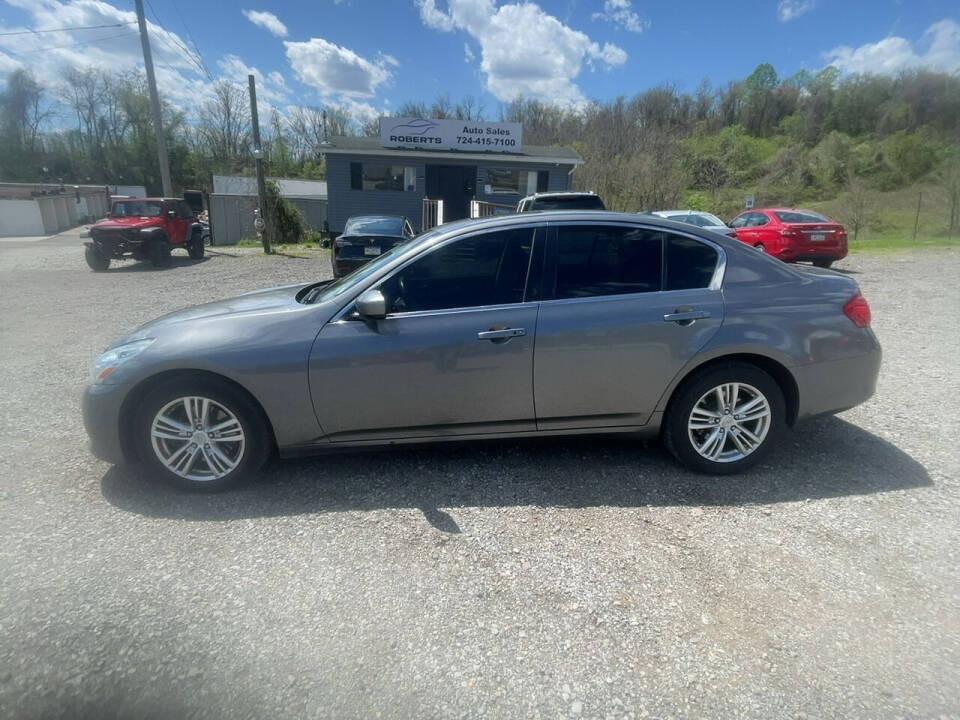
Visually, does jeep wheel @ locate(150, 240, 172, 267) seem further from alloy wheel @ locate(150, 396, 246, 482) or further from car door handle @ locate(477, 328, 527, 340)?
car door handle @ locate(477, 328, 527, 340)

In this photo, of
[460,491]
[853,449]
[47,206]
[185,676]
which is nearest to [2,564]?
[185,676]

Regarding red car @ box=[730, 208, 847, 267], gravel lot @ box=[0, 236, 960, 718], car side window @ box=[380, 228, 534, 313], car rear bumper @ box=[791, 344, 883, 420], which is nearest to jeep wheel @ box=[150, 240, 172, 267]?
gravel lot @ box=[0, 236, 960, 718]

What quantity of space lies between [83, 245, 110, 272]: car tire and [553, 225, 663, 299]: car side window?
599 inches

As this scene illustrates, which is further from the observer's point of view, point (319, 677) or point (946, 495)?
point (946, 495)

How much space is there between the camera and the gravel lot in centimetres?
196

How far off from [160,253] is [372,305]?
574 inches

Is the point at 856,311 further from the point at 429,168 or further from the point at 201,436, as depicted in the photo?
the point at 429,168

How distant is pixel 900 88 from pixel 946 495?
2762 inches

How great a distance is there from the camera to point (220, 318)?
3268 mm

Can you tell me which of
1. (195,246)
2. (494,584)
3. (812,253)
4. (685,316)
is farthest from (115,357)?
(195,246)

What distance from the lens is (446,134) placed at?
22500 mm

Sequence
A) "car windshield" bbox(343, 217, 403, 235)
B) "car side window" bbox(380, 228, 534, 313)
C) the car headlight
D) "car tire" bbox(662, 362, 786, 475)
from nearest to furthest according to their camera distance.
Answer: the car headlight → "car side window" bbox(380, 228, 534, 313) → "car tire" bbox(662, 362, 786, 475) → "car windshield" bbox(343, 217, 403, 235)

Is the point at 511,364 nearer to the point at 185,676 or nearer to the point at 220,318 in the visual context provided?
the point at 220,318

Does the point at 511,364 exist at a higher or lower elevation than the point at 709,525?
higher
